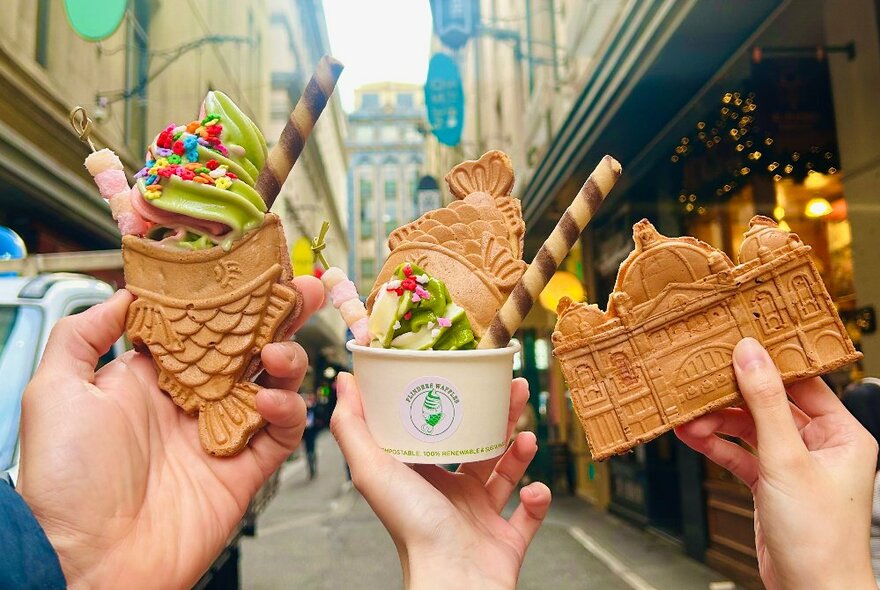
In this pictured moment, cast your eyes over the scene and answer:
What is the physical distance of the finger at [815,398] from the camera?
1.47 meters

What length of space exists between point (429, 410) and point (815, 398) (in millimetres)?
991

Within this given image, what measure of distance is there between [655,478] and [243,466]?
6328 mm

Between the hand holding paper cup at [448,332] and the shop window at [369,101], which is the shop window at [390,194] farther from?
the hand holding paper cup at [448,332]

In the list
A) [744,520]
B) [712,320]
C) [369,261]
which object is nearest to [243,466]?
[712,320]

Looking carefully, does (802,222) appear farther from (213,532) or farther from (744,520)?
(213,532)

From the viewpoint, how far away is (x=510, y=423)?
1.86 metres

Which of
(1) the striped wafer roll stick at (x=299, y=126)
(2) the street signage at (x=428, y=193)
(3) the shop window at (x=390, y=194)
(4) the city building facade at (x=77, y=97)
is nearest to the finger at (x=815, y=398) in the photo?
(1) the striped wafer roll stick at (x=299, y=126)

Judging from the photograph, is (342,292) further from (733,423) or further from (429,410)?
(733,423)

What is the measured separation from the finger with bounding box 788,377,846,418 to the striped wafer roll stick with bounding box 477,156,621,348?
0.69 m

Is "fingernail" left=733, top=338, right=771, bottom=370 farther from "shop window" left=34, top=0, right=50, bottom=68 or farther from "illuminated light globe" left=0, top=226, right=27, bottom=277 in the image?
"shop window" left=34, top=0, right=50, bottom=68

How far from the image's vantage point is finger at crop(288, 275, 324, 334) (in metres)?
1.82

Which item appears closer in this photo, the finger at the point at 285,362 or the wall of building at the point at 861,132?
the finger at the point at 285,362

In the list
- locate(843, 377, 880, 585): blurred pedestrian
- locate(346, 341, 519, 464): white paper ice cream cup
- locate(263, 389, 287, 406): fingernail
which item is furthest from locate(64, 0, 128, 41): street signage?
locate(843, 377, 880, 585): blurred pedestrian

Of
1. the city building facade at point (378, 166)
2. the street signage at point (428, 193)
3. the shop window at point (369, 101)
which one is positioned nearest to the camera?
the street signage at point (428, 193)
